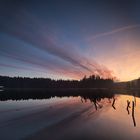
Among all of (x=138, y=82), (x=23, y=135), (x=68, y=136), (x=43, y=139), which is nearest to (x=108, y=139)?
(x=68, y=136)

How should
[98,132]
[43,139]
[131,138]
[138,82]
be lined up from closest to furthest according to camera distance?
[43,139] → [131,138] → [98,132] → [138,82]

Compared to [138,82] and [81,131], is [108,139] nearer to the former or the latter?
[81,131]

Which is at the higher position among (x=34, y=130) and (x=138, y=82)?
(x=138, y=82)

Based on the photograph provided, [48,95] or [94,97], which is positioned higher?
[48,95]

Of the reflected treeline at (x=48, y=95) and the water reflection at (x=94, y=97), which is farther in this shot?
the reflected treeline at (x=48, y=95)

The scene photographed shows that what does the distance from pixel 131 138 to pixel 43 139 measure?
7258 millimetres

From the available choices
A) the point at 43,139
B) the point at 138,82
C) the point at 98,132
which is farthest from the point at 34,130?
the point at 138,82

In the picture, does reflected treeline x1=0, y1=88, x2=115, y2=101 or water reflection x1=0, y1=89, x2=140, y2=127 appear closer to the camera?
water reflection x1=0, y1=89, x2=140, y2=127

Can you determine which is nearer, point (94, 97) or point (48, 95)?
point (94, 97)

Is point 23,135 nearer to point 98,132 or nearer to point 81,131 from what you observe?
point 81,131

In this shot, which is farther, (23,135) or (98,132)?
(98,132)

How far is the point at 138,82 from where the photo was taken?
7687 inches

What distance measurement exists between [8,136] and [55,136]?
12.6ft

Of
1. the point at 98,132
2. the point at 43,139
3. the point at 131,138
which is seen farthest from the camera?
the point at 98,132
